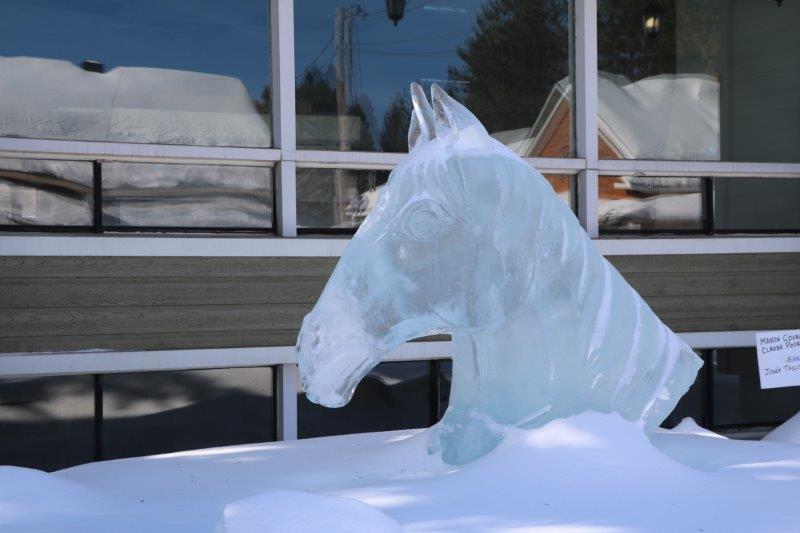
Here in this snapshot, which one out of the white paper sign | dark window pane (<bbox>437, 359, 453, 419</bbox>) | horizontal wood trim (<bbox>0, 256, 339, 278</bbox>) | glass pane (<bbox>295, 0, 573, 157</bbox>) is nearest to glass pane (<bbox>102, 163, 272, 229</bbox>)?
horizontal wood trim (<bbox>0, 256, 339, 278</bbox>)

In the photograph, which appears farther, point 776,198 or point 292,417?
point 776,198

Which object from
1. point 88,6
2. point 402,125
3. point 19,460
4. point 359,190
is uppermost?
point 88,6

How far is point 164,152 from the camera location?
5719 millimetres

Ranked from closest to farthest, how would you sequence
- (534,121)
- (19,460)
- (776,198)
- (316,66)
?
(19,460)
(316,66)
(534,121)
(776,198)

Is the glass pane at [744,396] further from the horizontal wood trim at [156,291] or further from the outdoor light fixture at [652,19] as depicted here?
the horizontal wood trim at [156,291]

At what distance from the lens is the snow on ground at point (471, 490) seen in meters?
1.95

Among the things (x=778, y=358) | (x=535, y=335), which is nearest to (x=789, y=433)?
(x=778, y=358)

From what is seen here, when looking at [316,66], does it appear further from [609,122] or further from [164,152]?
[609,122]

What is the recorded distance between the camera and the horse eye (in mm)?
2354

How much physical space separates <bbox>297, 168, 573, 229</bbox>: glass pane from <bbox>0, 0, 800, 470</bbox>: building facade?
0.01 meters

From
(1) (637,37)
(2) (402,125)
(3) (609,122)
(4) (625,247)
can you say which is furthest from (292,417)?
(1) (637,37)

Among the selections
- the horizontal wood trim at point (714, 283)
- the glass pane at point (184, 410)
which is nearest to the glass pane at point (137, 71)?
the glass pane at point (184, 410)

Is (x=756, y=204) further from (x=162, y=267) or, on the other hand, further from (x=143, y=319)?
(x=143, y=319)

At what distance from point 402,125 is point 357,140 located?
1.11 feet
